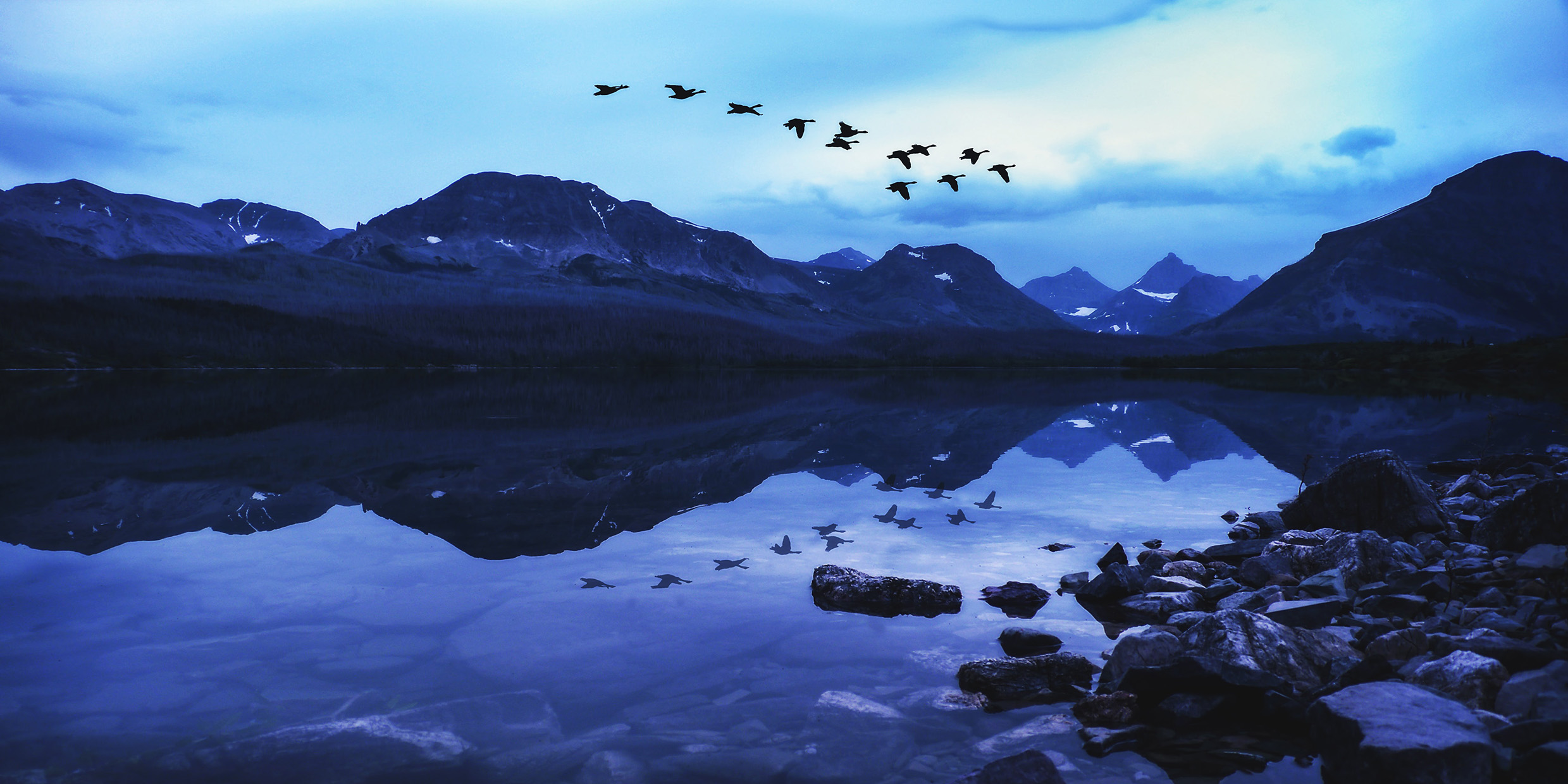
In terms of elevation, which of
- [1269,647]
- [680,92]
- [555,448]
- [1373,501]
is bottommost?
[1269,647]

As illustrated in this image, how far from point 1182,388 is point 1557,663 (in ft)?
325

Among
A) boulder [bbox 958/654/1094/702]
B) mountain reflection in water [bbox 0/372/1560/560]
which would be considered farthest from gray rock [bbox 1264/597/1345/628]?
mountain reflection in water [bbox 0/372/1560/560]

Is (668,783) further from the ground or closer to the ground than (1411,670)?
closer to the ground

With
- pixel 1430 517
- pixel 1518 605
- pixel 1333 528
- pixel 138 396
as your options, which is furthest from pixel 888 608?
pixel 138 396

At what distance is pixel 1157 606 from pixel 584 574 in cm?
942

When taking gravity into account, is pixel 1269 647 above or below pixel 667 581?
above

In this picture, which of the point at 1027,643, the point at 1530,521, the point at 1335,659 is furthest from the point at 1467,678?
the point at 1530,521

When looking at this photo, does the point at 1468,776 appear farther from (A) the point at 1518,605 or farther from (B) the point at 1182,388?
(B) the point at 1182,388

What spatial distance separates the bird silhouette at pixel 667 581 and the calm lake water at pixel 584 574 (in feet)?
0.83

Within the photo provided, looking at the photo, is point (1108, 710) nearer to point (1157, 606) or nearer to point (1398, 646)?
point (1398, 646)

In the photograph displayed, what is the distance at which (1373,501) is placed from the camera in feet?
54.0

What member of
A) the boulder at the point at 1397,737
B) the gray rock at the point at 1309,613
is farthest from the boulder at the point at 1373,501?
the boulder at the point at 1397,737

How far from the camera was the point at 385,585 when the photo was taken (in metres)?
13.8

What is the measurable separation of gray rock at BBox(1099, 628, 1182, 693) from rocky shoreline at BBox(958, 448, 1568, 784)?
2 cm
